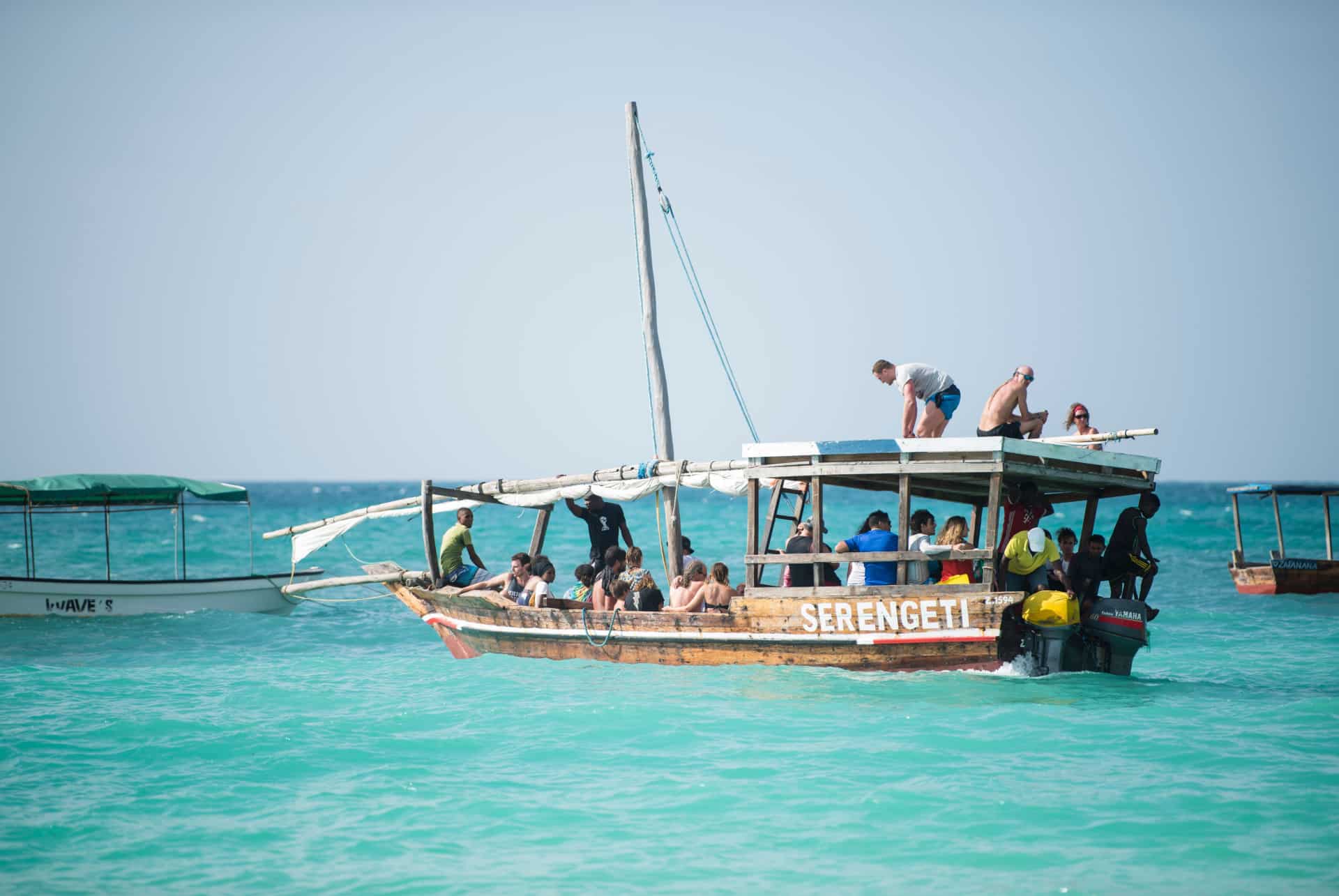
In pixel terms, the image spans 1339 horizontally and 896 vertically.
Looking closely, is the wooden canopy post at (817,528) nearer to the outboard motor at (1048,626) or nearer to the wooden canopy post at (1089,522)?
the outboard motor at (1048,626)

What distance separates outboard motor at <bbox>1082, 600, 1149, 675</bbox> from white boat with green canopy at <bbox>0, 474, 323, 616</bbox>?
49.3ft

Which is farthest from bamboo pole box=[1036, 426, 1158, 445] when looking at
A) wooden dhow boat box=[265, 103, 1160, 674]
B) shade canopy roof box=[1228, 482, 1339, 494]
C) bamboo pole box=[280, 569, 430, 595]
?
shade canopy roof box=[1228, 482, 1339, 494]

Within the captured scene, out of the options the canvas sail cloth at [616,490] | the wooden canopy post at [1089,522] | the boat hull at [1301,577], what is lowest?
the boat hull at [1301,577]

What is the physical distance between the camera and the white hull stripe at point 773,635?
455 inches

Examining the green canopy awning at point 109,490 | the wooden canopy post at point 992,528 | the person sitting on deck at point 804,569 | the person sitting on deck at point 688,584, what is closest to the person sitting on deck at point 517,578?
the person sitting on deck at point 688,584

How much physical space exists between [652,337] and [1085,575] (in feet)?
20.8

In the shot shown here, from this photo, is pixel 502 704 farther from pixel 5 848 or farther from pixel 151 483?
pixel 151 483

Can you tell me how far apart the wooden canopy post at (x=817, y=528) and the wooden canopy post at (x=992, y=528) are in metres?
1.67

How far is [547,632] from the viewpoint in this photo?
14188 mm

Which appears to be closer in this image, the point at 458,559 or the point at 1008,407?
the point at 1008,407

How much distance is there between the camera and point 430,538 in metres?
16.1

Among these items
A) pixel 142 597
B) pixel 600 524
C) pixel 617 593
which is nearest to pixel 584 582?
pixel 600 524

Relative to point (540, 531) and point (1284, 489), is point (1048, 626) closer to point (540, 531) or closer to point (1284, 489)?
point (540, 531)

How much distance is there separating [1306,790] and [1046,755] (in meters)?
1.90
